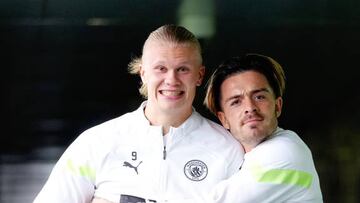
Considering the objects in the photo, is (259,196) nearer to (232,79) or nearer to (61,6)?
(232,79)

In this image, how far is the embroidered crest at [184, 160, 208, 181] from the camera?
6.55ft

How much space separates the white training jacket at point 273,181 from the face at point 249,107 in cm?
9

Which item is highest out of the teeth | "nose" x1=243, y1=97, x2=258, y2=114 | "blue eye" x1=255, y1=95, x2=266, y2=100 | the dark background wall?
the dark background wall

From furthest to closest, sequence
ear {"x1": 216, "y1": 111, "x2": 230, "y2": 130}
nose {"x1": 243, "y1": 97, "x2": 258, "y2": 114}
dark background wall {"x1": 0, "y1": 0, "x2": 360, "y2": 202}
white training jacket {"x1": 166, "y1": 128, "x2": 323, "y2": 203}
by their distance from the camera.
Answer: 1. dark background wall {"x1": 0, "y1": 0, "x2": 360, "y2": 202}
2. ear {"x1": 216, "y1": 111, "x2": 230, "y2": 130}
3. nose {"x1": 243, "y1": 97, "x2": 258, "y2": 114}
4. white training jacket {"x1": 166, "y1": 128, "x2": 323, "y2": 203}

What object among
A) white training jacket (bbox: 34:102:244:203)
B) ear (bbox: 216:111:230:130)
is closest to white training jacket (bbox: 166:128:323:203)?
white training jacket (bbox: 34:102:244:203)

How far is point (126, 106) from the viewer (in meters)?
3.62

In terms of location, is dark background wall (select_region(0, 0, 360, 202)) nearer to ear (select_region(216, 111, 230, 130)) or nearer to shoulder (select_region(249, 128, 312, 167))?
ear (select_region(216, 111, 230, 130))

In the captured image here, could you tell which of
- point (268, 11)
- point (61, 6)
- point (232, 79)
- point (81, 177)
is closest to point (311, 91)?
point (268, 11)

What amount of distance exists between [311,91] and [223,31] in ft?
2.01

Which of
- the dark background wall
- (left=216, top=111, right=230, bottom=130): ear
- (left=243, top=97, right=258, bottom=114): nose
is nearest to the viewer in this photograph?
(left=243, top=97, right=258, bottom=114): nose

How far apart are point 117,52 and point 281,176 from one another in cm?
190

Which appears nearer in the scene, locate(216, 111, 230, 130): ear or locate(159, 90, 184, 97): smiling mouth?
locate(159, 90, 184, 97): smiling mouth

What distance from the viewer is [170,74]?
197 centimetres

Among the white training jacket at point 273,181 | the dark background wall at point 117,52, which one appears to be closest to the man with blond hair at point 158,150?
the white training jacket at point 273,181
